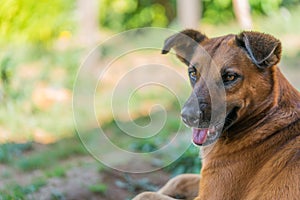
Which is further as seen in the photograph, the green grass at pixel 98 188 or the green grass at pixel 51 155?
the green grass at pixel 51 155

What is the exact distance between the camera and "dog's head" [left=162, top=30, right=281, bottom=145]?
4562 millimetres

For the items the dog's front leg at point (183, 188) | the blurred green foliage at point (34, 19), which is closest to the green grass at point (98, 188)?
the dog's front leg at point (183, 188)

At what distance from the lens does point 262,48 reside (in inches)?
178

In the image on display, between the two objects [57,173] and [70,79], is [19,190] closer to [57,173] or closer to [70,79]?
[57,173]

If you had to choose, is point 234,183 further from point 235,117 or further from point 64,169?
point 64,169

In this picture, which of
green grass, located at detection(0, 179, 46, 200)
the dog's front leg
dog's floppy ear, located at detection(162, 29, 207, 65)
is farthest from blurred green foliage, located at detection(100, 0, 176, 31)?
dog's floppy ear, located at detection(162, 29, 207, 65)

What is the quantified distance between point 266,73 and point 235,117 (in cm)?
38

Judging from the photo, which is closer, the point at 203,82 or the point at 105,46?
the point at 203,82

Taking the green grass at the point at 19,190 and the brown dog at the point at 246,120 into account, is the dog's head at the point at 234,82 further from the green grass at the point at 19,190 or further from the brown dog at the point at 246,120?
the green grass at the point at 19,190

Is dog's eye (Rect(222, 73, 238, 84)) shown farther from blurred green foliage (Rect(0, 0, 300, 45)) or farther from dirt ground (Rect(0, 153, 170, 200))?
blurred green foliage (Rect(0, 0, 300, 45))

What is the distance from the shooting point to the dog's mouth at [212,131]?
4.71 metres

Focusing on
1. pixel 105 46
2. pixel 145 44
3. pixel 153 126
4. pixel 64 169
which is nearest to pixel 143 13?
pixel 105 46

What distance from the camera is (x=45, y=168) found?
24.7 ft

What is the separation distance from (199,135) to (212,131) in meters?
0.10
